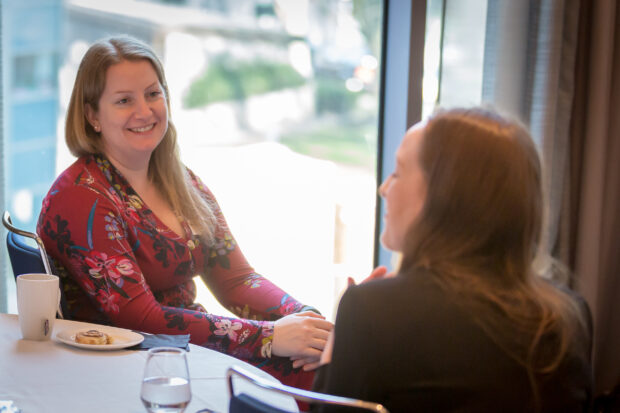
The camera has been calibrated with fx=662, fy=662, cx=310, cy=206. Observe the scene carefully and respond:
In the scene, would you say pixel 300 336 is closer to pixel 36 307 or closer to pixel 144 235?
pixel 144 235

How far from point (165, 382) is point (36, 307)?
1.71ft

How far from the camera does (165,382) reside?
100cm

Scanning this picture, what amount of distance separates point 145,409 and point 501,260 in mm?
640

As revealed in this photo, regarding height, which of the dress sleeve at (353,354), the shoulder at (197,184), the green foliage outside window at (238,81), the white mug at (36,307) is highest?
the green foliage outside window at (238,81)

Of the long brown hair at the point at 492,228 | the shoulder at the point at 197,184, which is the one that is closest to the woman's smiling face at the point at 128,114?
the shoulder at the point at 197,184

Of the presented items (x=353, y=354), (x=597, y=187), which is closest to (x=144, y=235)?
(x=353, y=354)

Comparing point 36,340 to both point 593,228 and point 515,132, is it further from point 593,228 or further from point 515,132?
point 593,228

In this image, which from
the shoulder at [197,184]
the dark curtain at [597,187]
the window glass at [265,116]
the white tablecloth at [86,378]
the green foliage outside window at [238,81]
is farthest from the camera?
the dark curtain at [597,187]

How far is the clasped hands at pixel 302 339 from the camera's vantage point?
1762mm

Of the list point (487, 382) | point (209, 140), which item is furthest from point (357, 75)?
point (487, 382)

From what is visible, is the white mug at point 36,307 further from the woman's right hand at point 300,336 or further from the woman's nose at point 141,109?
the woman's nose at point 141,109

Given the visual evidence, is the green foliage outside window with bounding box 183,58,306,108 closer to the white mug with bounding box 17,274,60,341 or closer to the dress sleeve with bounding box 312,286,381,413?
the white mug with bounding box 17,274,60,341

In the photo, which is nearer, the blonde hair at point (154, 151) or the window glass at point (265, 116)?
the blonde hair at point (154, 151)

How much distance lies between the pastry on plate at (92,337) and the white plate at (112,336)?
0.01 meters
